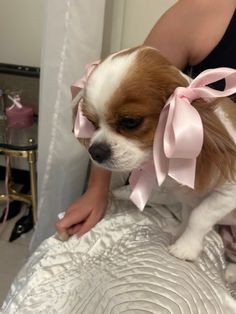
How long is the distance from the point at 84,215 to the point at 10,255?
65 centimetres

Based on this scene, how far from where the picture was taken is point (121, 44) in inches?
51.2

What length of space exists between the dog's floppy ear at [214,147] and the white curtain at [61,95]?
1.52 feet

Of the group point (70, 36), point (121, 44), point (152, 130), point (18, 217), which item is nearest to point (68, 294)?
point (152, 130)

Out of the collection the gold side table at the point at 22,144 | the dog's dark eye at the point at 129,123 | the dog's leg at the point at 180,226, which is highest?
the dog's dark eye at the point at 129,123

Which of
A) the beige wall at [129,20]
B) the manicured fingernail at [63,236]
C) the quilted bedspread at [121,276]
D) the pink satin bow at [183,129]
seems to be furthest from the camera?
the beige wall at [129,20]

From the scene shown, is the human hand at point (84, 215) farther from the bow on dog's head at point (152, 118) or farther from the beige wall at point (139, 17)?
the beige wall at point (139, 17)

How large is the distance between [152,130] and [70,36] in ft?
1.53

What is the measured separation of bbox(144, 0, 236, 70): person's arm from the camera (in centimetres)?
87

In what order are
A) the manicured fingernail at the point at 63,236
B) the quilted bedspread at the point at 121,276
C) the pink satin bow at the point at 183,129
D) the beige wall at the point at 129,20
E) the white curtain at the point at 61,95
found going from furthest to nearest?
the beige wall at the point at 129,20 < the white curtain at the point at 61,95 < the manicured fingernail at the point at 63,236 < the quilted bedspread at the point at 121,276 < the pink satin bow at the point at 183,129

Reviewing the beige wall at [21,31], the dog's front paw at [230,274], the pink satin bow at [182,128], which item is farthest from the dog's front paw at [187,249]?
the beige wall at [21,31]

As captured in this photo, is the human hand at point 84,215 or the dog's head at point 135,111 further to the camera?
the human hand at point 84,215

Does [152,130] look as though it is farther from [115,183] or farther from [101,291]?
[115,183]

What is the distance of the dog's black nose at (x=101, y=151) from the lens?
0.65 metres

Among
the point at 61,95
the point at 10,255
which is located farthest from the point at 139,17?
the point at 10,255
